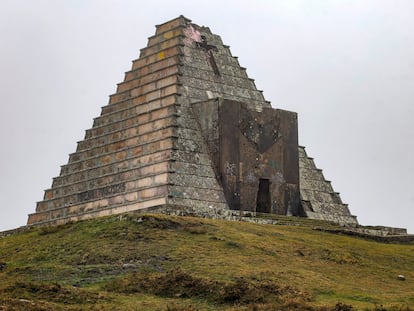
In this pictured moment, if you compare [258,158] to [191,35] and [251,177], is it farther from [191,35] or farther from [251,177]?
[191,35]

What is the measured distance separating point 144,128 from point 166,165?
3.91 meters

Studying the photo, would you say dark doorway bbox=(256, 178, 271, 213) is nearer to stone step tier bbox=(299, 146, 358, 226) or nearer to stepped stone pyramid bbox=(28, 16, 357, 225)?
stepped stone pyramid bbox=(28, 16, 357, 225)

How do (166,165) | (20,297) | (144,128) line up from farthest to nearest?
(144,128), (166,165), (20,297)

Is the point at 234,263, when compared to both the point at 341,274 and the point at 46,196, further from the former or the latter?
the point at 46,196

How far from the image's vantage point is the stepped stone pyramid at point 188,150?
50.6 meters

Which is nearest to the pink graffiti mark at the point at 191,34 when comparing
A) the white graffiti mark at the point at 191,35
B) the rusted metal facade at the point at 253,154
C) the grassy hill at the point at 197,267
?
the white graffiti mark at the point at 191,35

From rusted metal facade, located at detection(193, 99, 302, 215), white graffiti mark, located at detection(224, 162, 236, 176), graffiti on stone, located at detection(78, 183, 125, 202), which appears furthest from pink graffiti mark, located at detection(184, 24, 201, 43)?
graffiti on stone, located at detection(78, 183, 125, 202)

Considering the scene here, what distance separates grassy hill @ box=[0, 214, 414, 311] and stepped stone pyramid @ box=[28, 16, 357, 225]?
345 centimetres

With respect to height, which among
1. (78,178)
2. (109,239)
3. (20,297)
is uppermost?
(78,178)

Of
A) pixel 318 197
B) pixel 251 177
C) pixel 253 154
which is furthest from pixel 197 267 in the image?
pixel 318 197

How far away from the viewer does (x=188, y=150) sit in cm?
5119

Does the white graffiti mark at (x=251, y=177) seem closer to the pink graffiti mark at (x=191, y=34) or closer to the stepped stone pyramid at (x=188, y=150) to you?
the stepped stone pyramid at (x=188, y=150)

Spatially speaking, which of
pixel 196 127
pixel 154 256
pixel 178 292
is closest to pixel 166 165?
pixel 196 127

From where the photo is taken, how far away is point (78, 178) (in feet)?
180
